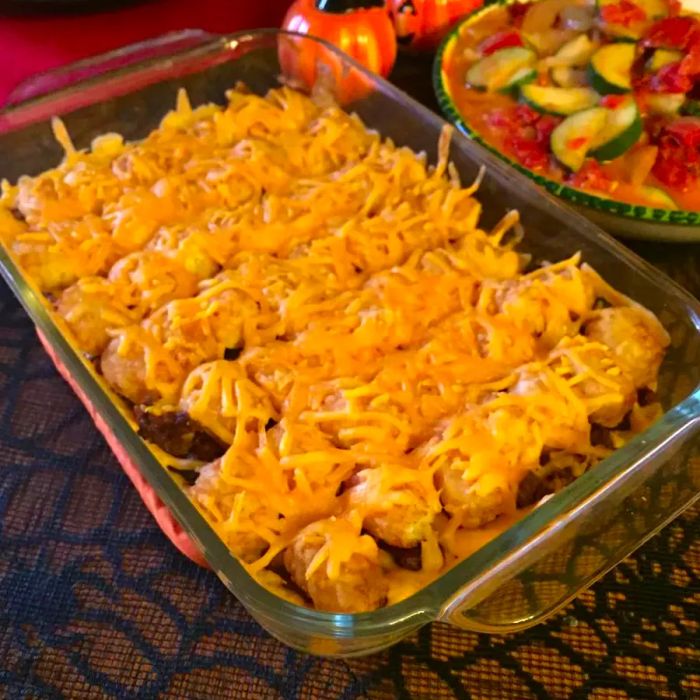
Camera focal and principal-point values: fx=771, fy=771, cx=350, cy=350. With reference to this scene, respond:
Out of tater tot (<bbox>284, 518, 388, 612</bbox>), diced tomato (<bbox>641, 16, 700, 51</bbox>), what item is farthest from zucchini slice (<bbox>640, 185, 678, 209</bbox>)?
tater tot (<bbox>284, 518, 388, 612</bbox>)

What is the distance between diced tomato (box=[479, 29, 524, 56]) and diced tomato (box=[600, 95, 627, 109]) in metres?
0.24

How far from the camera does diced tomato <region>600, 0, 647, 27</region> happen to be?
1451 mm

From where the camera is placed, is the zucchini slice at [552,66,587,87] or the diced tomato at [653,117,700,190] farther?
the zucchini slice at [552,66,587,87]

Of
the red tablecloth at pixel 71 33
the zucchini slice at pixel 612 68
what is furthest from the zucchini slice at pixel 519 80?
the red tablecloth at pixel 71 33

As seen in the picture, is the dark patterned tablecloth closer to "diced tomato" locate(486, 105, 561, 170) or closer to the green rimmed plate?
the green rimmed plate

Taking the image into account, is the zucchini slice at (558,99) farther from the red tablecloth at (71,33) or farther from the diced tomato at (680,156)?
the red tablecloth at (71,33)

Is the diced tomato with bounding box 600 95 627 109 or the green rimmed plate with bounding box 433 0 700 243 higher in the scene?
the diced tomato with bounding box 600 95 627 109

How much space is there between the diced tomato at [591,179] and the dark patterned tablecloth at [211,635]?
0.52 meters

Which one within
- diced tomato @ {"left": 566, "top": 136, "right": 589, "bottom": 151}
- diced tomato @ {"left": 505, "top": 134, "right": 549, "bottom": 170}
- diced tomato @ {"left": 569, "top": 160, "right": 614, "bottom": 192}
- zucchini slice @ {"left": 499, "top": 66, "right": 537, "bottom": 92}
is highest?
zucchini slice @ {"left": 499, "top": 66, "right": 537, "bottom": 92}

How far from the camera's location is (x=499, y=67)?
1.41 meters

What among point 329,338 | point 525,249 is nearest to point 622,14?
point 525,249

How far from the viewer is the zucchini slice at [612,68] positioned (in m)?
1.34

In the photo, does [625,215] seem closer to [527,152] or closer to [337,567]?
[527,152]

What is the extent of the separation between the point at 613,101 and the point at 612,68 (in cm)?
11
